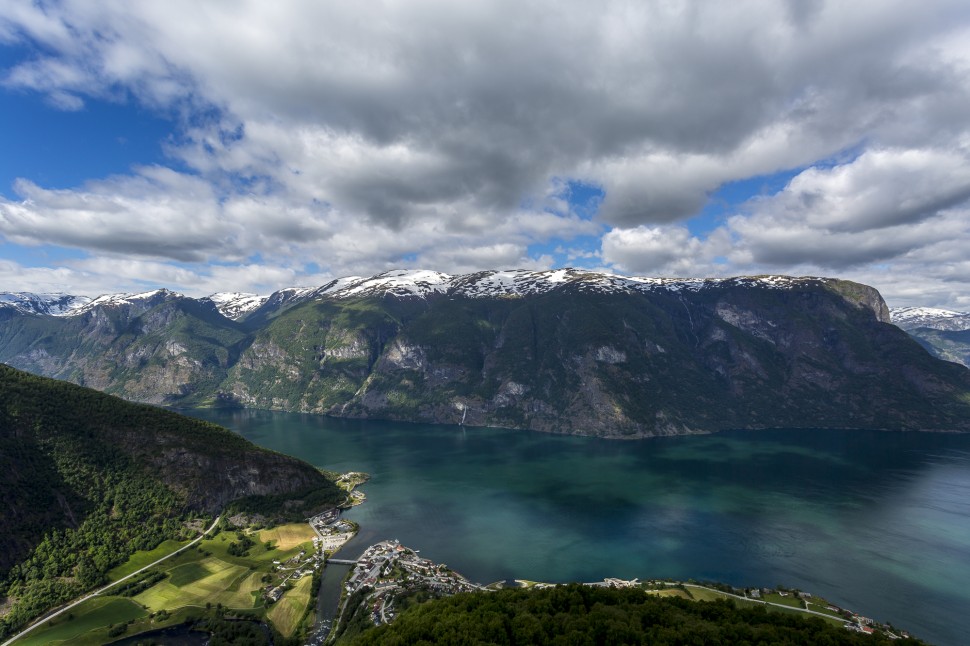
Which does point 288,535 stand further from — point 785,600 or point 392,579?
point 785,600

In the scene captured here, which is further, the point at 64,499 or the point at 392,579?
the point at 64,499

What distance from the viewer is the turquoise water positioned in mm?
101062

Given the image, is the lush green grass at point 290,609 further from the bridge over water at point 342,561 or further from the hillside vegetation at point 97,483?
the hillside vegetation at point 97,483

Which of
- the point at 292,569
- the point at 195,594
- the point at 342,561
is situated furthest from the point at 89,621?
the point at 342,561

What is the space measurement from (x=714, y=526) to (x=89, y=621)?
488ft

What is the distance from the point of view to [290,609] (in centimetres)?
8831

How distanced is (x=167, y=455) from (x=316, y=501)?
44749 mm

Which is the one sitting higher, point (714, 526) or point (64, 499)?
point (64, 499)

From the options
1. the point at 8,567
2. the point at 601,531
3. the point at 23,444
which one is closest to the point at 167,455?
the point at 23,444

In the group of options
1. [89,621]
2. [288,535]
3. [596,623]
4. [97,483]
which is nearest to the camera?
[596,623]

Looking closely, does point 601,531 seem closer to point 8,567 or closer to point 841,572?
point 841,572

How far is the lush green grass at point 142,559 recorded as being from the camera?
99.4m

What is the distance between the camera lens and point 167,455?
433ft

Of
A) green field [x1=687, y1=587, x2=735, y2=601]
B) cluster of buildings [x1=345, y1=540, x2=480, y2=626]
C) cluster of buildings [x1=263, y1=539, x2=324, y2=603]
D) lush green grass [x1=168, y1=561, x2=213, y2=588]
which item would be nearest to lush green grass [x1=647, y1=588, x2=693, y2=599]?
green field [x1=687, y1=587, x2=735, y2=601]
